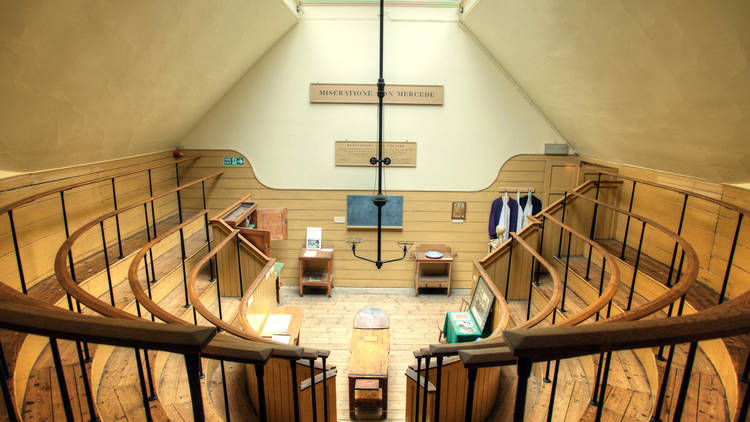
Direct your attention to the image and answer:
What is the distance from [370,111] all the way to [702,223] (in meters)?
4.45

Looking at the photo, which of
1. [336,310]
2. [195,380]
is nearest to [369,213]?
[336,310]

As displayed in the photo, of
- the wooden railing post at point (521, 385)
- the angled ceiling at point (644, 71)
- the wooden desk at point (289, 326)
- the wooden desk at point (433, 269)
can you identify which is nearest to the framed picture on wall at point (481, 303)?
the wooden desk at point (433, 269)

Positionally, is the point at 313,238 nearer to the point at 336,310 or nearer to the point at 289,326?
the point at 336,310

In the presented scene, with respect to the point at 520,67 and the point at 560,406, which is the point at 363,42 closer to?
the point at 520,67

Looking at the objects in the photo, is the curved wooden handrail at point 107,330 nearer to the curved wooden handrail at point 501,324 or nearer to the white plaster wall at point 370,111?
the curved wooden handrail at point 501,324

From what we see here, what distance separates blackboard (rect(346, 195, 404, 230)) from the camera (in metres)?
6.59

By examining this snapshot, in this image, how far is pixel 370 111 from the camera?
6.35 meters

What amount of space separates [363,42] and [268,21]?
1.47 metres

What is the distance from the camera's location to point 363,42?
A: 240 inches

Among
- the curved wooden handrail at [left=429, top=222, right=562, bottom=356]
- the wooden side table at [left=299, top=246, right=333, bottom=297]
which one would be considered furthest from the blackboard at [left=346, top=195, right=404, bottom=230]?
the curved wooden handrail at [left=429, top=222, right=562, bottom=356]

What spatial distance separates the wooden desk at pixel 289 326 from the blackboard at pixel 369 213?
2.16 meters

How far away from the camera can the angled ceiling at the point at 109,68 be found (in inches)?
102

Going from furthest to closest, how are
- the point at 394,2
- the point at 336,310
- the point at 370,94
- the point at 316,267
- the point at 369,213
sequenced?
1. the point at 316,267
2. the point at 369,213
3. the point at 370,94
4. the point at 336,310
5. the point at 394,2

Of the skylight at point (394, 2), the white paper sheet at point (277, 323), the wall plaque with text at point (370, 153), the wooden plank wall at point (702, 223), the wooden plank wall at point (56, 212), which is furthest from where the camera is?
the wall plaque with text at point (370, 153)
